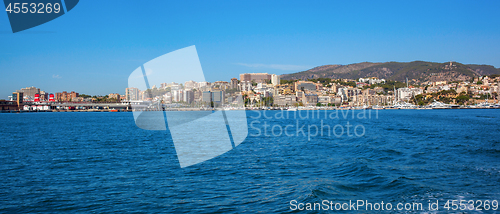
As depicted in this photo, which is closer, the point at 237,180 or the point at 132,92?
the point at 237,180

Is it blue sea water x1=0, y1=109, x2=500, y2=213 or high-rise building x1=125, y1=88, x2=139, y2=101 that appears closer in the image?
blue sea water x1=0, y1=109, x2=500, y2=213

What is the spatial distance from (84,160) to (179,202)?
6555 mm

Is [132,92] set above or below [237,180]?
above

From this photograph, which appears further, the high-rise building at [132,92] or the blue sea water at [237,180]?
the high-rise building at [132,92]

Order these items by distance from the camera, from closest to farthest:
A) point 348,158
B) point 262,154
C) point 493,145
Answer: point 348,158 → point 262,154 → point 493,145

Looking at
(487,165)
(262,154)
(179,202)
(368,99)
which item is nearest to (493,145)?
(487,165)

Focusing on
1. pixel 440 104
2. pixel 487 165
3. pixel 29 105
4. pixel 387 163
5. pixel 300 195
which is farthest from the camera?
pixel 440 104

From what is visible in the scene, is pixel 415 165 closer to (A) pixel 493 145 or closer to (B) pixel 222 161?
(B) pixel 222 161

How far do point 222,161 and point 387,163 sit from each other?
5423 millimetres

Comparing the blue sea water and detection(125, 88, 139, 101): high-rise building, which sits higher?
detection(125, 88, 139, 101): high-rise building

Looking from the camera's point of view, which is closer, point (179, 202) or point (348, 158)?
point (179, 202)

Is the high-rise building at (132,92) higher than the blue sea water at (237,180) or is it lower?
higher

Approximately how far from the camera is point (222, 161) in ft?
36.4

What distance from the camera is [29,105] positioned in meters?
107
